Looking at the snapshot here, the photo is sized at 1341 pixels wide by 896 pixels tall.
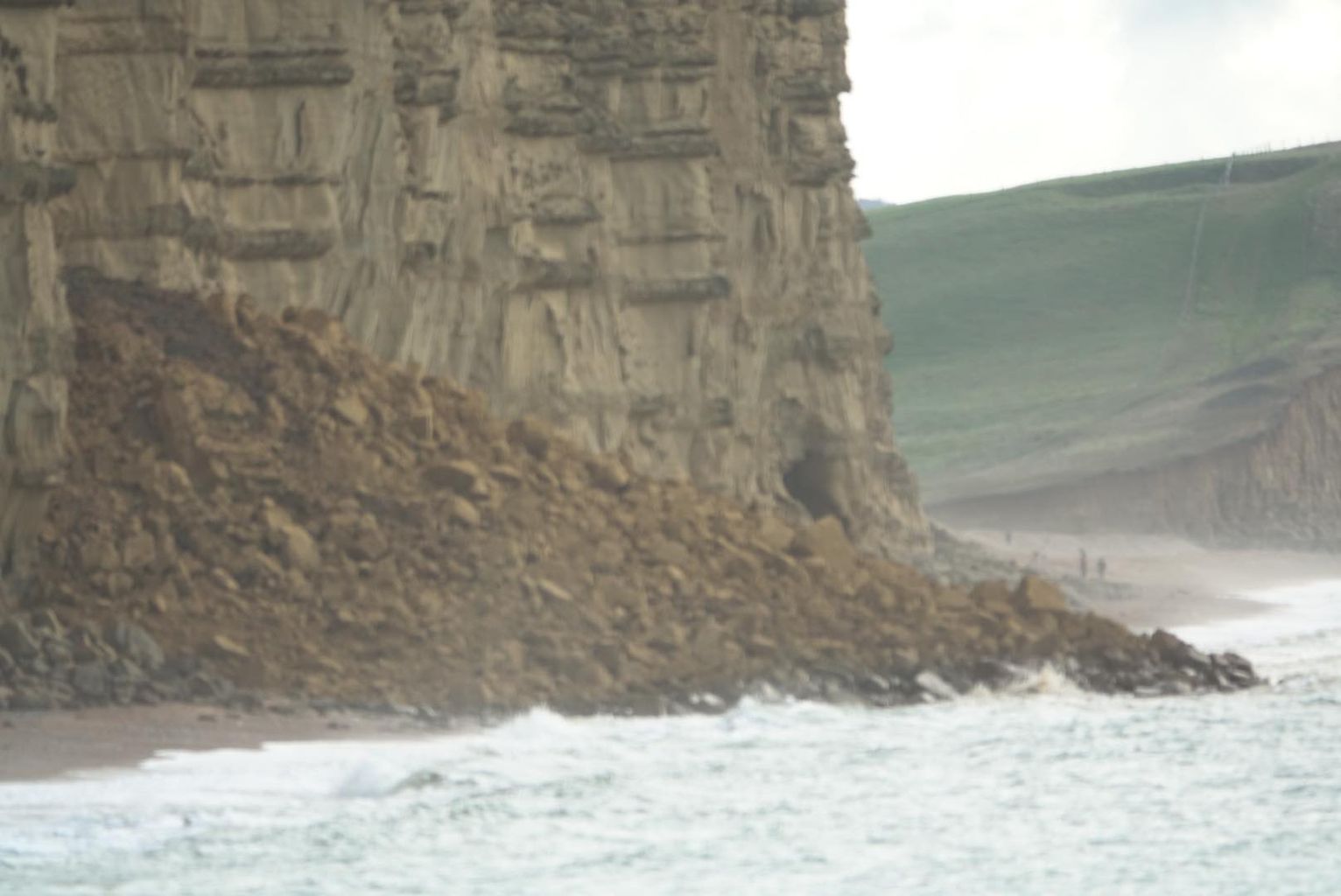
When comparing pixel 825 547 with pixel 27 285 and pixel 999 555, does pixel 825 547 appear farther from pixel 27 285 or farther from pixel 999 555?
pixel 999 555

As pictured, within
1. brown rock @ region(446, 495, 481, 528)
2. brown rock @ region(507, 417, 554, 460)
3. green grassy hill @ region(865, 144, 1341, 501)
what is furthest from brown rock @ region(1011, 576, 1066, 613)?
green grassy hill @ region(865, 144, 1341, 501)

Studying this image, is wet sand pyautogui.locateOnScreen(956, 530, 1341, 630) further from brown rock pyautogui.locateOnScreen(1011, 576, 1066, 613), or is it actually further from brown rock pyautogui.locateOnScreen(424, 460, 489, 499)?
brown rock pyautogui.locateOnScreen(424, 460, 489, 499)

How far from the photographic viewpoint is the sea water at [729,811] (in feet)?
77.9

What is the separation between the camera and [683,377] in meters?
46.3

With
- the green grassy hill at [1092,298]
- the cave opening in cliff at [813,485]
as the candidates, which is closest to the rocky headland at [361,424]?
the cave opening in cliff at [813,485]

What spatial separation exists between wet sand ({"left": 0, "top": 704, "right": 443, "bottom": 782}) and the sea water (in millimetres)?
324

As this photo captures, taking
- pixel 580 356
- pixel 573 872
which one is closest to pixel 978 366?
pixel 580 356

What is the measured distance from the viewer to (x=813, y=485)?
5391 cm

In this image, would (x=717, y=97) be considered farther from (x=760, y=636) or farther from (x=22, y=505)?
(x=22, y=505)

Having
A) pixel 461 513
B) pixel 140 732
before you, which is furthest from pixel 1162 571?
pixel 140 732

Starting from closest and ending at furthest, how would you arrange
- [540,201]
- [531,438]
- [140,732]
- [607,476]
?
[140,732], [531,438], [607,476], [540,201]

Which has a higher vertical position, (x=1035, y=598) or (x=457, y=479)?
(x=457, y=479)

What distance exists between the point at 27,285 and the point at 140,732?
3.81 meters

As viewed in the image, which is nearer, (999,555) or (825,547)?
(825,547)
